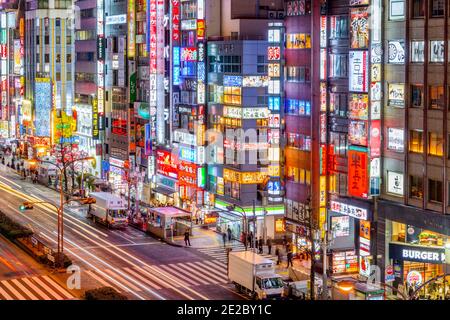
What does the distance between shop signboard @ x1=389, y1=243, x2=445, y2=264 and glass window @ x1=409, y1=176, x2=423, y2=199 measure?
3.60 m

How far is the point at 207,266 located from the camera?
75.1 meters

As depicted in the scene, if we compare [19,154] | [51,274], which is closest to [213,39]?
[51,274]

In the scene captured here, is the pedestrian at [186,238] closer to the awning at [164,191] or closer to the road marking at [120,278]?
the road marking at [120,278]

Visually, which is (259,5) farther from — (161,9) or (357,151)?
(357,151)

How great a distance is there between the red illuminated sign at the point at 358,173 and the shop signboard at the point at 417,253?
4704 mm

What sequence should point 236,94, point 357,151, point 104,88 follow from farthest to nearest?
point 104,88 < point 236,94 < point 357,151

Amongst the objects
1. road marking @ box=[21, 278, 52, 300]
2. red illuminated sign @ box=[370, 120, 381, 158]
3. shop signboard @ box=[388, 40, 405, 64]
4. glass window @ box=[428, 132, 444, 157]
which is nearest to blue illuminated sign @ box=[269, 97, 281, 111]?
red illuminated sign @ box=[370, 120, 381, 158]

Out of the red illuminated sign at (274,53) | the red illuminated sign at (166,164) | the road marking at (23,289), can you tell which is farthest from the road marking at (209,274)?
the red illuminated sign at (166,164)

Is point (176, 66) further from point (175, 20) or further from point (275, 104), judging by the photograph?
point (275, 104)

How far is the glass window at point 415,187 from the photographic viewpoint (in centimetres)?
6375

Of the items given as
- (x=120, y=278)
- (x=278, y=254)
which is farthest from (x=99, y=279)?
(x=278, y=254)

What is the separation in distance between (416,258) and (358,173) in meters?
8.03

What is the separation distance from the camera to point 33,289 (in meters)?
66.2
